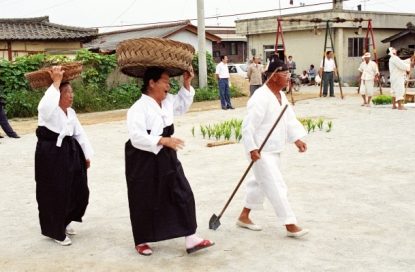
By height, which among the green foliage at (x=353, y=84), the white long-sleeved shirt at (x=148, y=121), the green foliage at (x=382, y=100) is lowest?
the green foliage at (x=382, y=100)

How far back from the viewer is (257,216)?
226 inches

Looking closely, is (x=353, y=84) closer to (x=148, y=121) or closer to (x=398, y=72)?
(x=398, y=72)

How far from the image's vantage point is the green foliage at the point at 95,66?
1961 centimetres

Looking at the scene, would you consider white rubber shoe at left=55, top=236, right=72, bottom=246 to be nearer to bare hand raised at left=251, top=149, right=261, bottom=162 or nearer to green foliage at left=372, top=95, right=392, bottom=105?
bare hand raised at left=251, top=149, right=261, bottom=162

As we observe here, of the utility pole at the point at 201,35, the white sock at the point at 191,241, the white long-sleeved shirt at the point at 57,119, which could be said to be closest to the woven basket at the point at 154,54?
the white long-sleeved shirt at the point at 57,119

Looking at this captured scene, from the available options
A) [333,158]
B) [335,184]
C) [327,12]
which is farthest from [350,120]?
[327,12]

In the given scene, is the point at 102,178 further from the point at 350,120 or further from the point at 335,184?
the point at 350,120

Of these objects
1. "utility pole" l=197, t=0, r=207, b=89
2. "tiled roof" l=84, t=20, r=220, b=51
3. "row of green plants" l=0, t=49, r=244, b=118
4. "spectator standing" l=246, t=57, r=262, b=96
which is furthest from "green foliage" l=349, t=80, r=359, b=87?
"spectator standing" l=246, t=57, r=262, b=96

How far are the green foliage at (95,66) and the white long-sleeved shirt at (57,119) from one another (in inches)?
578

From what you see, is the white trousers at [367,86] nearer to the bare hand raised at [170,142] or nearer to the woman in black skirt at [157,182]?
the woman in black skirt at [157,182]

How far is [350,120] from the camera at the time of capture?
13.7 metres

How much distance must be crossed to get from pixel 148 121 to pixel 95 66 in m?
16.2

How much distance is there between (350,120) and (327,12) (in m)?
19.4

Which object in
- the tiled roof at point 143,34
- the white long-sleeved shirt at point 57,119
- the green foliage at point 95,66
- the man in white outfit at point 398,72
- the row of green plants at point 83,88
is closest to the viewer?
the white long-sleeved shirt at point 57,119
